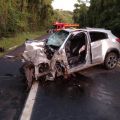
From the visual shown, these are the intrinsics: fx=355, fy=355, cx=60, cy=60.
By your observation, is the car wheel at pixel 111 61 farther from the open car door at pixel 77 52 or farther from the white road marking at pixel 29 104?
the white road marking at pixel 29 104

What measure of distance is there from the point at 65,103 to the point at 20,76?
404 cm

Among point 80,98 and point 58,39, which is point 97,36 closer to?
point 58,39

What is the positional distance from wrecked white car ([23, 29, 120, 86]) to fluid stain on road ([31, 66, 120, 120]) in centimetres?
42

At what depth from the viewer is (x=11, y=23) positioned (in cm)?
4059

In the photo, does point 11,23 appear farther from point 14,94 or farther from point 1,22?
point 14,94

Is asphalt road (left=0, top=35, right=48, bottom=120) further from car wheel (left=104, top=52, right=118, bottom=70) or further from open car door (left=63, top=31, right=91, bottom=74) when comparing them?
car wheel (left=104, top=52, right=118, bottom=70)

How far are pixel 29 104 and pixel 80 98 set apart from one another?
1.51 m

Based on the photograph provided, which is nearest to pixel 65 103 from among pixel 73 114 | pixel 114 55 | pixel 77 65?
pixel 73 114

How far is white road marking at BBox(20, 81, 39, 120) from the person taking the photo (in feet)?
25.6

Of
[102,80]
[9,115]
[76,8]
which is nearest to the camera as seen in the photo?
[9,115]

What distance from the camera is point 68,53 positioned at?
12.4 meters

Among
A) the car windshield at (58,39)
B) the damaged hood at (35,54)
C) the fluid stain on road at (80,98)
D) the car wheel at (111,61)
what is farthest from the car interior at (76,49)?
the car wheel at (111,61)

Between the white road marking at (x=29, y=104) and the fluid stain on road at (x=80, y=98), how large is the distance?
0.38 ft

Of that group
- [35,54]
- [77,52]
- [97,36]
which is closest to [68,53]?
[77,52]
